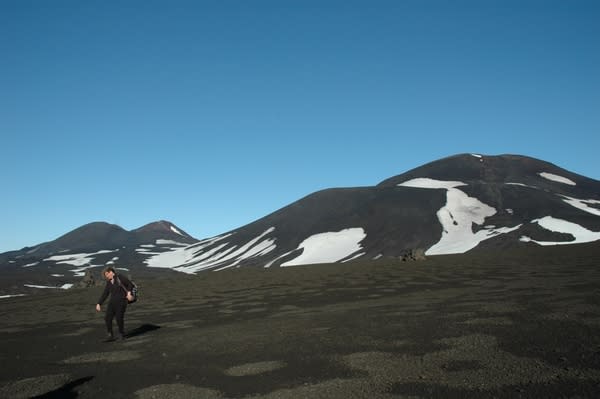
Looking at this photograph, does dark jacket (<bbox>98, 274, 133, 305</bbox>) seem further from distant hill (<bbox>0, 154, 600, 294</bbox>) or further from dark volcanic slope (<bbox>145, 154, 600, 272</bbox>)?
dark volcanic slope (<bbox>145, 154, 600, 272</bbox>)

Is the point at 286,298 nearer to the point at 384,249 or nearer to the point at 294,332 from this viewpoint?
the point at 294,332

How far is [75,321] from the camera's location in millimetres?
27438

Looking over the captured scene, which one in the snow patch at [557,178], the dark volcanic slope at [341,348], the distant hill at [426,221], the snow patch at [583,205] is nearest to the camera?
the dark volcanic slope at [341,348]

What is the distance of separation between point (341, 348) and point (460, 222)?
116519 millimetres

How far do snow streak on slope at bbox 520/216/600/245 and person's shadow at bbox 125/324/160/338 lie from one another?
78.7 meters

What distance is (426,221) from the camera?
132 m

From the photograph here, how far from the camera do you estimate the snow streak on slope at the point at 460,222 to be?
99.8 metres

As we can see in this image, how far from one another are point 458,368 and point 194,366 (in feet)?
22.5

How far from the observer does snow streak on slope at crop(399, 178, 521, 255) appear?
99775 mm

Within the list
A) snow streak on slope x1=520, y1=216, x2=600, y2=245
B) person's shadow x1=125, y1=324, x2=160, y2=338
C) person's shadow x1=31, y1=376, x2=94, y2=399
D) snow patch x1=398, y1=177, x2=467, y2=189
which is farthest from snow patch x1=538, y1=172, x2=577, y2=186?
person's shadow x1=31, y1=376, x2=94, y2=399

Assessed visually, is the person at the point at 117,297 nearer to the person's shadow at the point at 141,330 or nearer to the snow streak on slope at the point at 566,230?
the person's shadow at the point at 141,330

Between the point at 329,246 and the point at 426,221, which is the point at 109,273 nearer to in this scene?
the point at 329,246

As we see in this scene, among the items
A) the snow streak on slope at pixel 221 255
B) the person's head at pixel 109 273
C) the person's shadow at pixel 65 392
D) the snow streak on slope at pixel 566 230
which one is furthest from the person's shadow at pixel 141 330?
the snow streak on slope at pixel 221 255

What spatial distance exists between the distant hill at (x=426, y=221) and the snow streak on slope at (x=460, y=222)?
293 millimetres
